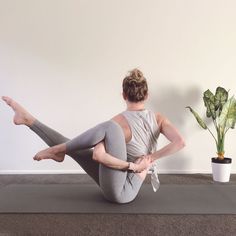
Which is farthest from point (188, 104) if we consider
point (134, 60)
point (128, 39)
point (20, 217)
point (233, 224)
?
point (20, 217)

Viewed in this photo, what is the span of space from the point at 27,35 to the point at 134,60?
131 centimetres

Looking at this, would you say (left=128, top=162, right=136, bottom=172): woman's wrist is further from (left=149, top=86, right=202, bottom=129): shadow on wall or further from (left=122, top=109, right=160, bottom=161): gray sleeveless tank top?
(left=149, top=86, right=202, bottom=129): shadow on wall

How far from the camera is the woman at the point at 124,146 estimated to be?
6.07 feet

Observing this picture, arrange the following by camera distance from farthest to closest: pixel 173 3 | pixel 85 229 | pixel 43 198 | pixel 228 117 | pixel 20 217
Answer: pixel 173 3 → pixel 228 117 → pixel 43 198 → pixel 20 217 → pixel 85 229

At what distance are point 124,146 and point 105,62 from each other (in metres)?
1.70

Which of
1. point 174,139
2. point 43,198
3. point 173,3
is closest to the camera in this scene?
point 174,139

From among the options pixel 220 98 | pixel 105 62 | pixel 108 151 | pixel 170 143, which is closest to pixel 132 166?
pixel 108 151

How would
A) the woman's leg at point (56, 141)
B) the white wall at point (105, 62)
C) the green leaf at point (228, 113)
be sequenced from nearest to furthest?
1. the woman's leg at point (56, 141)
2. the green leaf at point (228, 113)
3. the white wall at point (105, 62)

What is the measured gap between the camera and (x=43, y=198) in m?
2.20

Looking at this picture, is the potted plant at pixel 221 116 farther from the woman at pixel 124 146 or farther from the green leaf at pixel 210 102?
the woman at pixel 124 146

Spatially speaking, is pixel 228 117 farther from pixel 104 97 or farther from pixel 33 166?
pixel 33 166

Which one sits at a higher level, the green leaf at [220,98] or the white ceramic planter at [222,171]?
the green leaf at [220,98]

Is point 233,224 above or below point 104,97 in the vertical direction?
below

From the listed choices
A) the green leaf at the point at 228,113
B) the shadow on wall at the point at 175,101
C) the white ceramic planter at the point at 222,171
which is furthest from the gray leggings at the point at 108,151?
the shadow on wall at the point at 175,101
